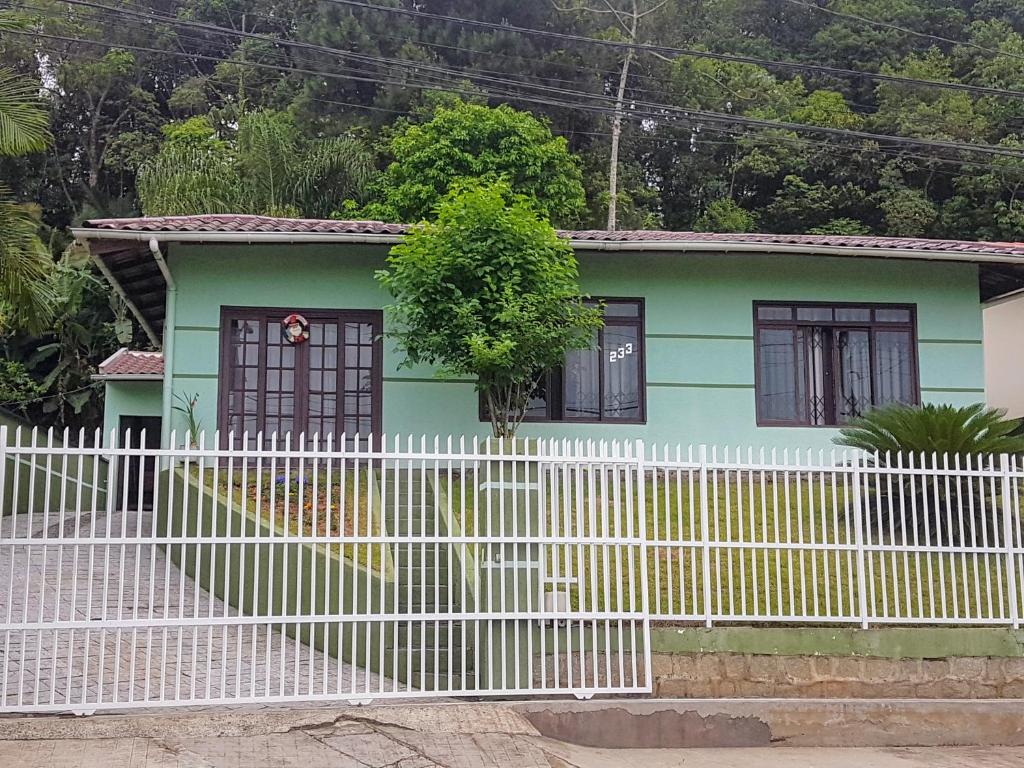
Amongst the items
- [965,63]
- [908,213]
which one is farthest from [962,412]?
[965,63]

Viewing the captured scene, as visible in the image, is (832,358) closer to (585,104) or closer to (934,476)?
(934,476)

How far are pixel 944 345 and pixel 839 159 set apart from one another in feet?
59.6

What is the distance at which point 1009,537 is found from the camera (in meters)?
7.53

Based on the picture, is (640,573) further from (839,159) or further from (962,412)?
(839,159)

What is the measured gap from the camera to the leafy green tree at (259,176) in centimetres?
2295

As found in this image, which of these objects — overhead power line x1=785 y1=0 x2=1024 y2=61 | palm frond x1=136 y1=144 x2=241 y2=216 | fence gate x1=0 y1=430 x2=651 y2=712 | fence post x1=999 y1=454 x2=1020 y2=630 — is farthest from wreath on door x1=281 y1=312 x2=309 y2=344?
overhead power line x1=785 y1=0 x2=1024 y2=61

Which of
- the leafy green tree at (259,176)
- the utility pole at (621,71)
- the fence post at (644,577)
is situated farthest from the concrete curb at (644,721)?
the utility pole at (621,71)

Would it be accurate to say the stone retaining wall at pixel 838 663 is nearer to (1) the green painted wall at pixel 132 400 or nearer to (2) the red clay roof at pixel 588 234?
(2) the red clay roof at pixel 588 234

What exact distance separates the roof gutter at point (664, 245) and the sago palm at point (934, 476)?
10.1ft

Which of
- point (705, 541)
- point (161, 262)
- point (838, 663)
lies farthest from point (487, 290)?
point (838, 663)

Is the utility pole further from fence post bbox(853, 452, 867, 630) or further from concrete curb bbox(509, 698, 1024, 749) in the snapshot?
concrete curb bbox(509, 698, 1024, 749)

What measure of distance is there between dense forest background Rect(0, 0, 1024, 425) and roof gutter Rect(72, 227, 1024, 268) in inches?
481

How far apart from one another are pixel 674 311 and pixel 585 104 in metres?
17.4

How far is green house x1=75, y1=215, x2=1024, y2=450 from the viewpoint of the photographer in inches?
479
